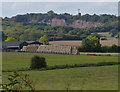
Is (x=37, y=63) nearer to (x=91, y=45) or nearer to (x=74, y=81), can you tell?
(x=74, y=81)

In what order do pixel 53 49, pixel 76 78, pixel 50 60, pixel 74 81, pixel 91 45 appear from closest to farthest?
pixel 74 81
pixel 76 78
pixel 50 60
pixel 53 49
pixel 91 45

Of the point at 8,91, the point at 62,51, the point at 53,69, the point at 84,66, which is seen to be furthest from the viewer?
the point at 62,51

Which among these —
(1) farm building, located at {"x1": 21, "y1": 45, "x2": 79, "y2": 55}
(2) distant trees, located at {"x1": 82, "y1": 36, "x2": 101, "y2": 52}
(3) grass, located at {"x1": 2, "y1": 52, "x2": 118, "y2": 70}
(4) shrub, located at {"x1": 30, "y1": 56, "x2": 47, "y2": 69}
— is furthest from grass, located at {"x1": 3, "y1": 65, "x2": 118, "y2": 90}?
(2) distant trees, located at {"x1": 82, "y1": 36, "x2": 101, "y2": 52}

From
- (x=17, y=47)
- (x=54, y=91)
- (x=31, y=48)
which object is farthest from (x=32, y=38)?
(x=54, y=91)

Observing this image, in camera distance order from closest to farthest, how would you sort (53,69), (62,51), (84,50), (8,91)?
(8,91) → (53,69) → (62,51) → (84,50)

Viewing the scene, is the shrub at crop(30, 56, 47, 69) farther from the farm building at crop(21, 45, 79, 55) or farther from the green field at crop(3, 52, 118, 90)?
the farm building at crop(21, 45, 79, 55)

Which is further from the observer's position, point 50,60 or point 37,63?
point 50,60

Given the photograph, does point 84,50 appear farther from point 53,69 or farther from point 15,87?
point 15,87

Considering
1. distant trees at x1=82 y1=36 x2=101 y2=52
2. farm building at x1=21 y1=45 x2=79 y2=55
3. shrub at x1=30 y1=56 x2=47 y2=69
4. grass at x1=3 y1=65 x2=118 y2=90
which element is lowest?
grass at x1=3 y1=65 x2=118 y2=90

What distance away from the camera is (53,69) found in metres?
37.7

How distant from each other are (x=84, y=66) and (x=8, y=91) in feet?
102

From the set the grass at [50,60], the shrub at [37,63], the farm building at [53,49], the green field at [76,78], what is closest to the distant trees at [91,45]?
the farm building at [53,49]

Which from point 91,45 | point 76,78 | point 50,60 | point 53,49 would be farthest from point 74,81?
point 91,45

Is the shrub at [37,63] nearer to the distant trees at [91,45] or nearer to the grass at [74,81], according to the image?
the grass at [74,81]
